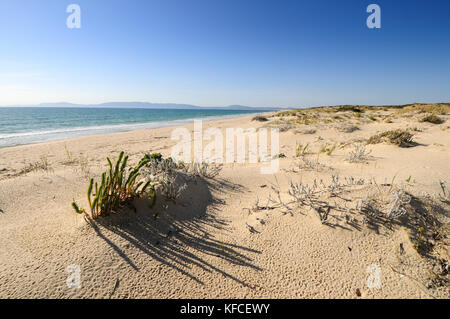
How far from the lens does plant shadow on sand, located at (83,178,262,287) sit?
181 centimetres

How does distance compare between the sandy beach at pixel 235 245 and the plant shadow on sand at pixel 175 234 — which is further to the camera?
the plant shadow on sand at pixel 175 234

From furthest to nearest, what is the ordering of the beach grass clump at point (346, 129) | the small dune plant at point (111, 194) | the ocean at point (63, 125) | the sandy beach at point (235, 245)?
the ocean at point (63, 125) → the beach grass clump at point (346, 129) → the small dune plant at point (111, 194) → the sandy beach at point (235, 245)

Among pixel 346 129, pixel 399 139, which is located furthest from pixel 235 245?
pixel 346 129

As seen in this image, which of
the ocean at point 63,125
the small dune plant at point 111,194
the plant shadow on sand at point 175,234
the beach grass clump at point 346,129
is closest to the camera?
the plant shadow on sand at point 175,234

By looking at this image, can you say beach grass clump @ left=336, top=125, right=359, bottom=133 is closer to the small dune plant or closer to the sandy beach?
the sandy beach

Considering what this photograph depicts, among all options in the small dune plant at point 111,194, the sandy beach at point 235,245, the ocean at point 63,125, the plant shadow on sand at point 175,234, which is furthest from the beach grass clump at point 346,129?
the ocean at point 63,125

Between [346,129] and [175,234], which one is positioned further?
[346,129]

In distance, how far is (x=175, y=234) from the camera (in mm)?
2129

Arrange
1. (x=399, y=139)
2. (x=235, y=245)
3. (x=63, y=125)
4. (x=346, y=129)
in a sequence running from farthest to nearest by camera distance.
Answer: (x=63, y=125), (x=346, y=129), (x=399, y=139), (x=235, y=245)

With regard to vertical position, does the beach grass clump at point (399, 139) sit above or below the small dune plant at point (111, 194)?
above

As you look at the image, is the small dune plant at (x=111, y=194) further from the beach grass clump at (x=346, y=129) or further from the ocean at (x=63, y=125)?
the ocean at (x=63, y=125)

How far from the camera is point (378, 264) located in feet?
5.65

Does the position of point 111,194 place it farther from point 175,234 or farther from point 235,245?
point 235,245

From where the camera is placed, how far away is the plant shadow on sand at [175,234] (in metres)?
1.81
